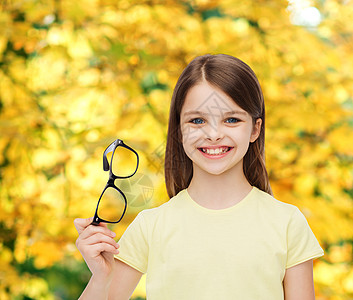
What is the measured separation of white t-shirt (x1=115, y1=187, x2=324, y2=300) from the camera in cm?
112

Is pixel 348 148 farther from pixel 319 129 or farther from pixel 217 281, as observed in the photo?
pixel 217 281

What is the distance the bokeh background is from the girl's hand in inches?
41.1

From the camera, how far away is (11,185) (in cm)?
249

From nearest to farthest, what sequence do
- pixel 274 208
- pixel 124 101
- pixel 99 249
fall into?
pixel 99 249
pixel 274 208
pixel 124 101

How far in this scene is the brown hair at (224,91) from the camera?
1.16 meters

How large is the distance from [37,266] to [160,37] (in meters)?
1.25

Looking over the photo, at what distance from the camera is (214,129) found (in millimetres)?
1143

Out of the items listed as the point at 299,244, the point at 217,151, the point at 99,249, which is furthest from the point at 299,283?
the point at 99,249

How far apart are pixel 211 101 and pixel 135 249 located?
39cm

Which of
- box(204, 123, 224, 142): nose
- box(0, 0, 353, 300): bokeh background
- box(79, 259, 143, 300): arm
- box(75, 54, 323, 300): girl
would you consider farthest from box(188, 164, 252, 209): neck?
box(0, 0, 353, 300): bokeh background

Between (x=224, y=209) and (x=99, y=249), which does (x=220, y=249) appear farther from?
(x=99, y=249)

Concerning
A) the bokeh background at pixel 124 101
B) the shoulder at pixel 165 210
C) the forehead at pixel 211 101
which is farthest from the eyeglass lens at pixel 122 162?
the bokeh background at pixel 124 101

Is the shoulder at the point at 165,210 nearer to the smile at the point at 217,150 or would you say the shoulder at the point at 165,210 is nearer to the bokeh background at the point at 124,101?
the smile at the point at 217,150

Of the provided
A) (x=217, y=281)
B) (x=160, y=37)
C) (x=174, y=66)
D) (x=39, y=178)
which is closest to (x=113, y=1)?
(x=160, y=37)
